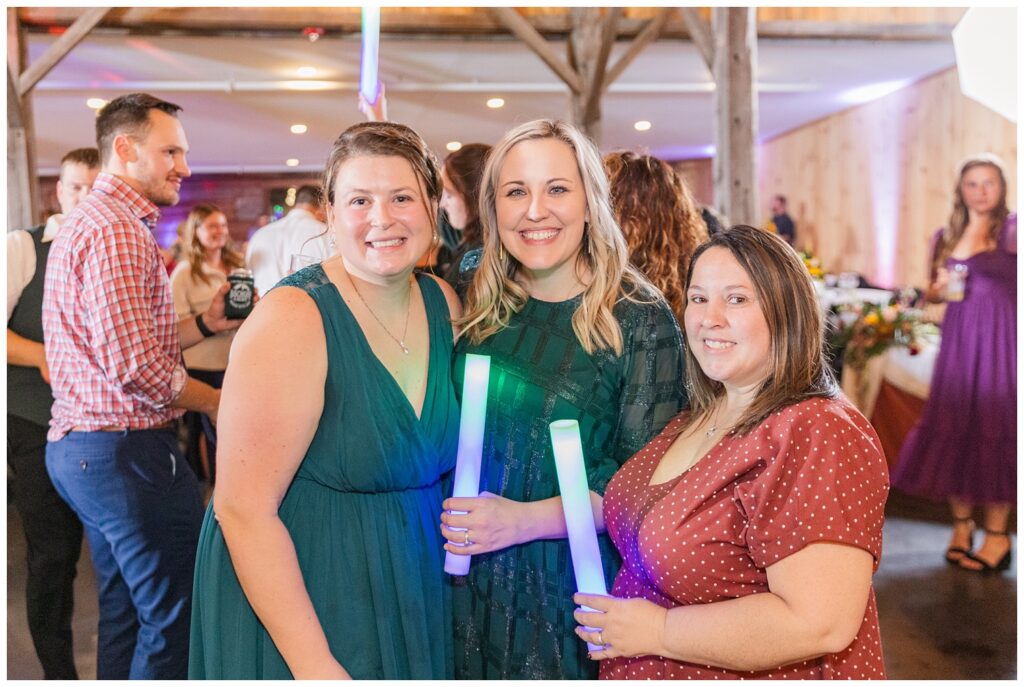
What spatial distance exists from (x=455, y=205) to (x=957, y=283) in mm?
2470

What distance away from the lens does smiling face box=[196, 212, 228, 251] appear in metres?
4.19

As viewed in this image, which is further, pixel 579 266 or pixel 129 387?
pixel 129 387

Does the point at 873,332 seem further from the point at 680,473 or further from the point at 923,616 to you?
the point at 680,473

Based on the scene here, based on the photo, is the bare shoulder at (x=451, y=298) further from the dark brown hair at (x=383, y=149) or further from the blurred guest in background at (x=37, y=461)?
the blurred guest in background at (x=37, y=461)

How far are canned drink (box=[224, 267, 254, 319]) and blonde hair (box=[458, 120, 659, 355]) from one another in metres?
1.10

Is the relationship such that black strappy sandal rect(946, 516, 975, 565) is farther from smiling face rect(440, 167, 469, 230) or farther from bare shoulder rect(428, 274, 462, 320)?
bare shoulder rect(428, 274, 462, 320)

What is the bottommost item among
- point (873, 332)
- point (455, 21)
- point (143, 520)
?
point (143, 520)

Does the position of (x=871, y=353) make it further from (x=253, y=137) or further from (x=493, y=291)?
(x=253, y=137)

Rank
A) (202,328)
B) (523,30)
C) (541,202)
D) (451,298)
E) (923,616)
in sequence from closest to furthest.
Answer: (541,202), (451,298), (202,328), (923,616), (523,30)

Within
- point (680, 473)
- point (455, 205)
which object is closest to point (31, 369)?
point (455, 205)

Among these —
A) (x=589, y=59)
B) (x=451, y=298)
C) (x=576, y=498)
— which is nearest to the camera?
(x=576, y=498)

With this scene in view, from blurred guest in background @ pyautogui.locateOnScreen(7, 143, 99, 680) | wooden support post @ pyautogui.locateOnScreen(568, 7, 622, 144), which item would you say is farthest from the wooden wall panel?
blurred guest in background @ pyautogui.locateOnScreen(7, 143, 99, 680)

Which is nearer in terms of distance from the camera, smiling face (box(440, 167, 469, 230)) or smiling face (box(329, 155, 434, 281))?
smiling face (box(329, 155, 434, 281))

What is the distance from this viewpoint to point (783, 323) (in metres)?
1.22
